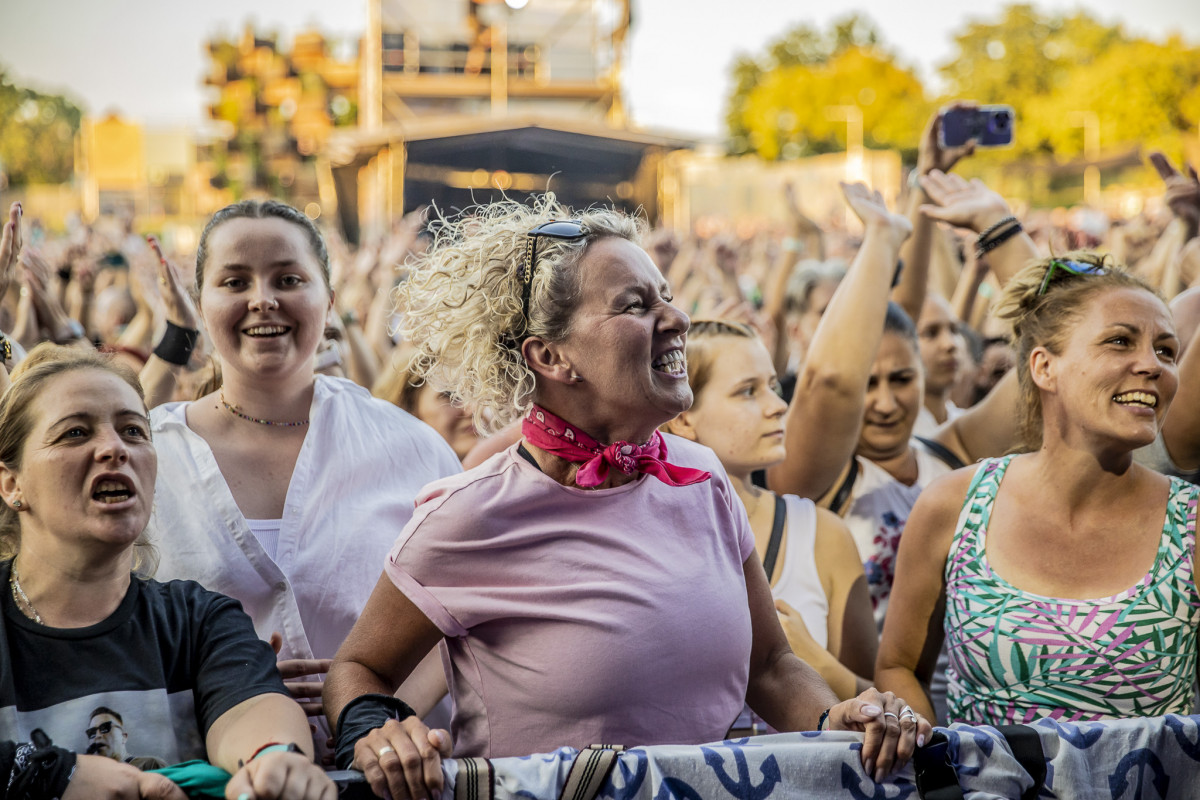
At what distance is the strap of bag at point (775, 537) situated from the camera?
2678 millimetres

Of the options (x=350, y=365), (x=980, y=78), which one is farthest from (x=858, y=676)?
(x=980, y=78)

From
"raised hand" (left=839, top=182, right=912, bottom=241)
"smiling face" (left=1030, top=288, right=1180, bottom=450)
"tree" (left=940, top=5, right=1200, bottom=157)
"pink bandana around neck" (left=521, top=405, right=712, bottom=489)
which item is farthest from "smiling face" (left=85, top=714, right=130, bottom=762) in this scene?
"tree" (left=940, top=5, right=1200, bottom=157)

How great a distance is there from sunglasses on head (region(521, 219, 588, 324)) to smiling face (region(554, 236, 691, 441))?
4 cm

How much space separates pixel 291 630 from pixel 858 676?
4.64 feet

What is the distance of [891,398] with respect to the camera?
324 cm

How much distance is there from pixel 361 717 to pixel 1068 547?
1485 mm

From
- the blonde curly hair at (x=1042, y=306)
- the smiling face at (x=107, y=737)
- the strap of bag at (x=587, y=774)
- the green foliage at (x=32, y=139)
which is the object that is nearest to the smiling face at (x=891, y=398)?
the blonde curly hair at (x=1042, y=306)

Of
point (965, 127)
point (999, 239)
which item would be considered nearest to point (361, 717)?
point (999, 239)

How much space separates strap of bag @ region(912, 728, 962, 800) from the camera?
1.64m

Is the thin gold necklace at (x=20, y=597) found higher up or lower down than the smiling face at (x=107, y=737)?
higher up

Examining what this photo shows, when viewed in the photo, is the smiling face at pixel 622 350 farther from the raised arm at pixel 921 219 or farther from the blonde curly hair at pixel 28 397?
the raised arm at pixel 921 219

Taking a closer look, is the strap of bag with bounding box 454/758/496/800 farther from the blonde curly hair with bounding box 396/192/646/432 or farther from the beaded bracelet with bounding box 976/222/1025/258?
the beaded bracelet with bounding box 976/222/1025/258

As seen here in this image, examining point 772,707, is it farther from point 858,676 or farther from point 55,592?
point 55,592

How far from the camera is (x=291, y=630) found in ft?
7.18
